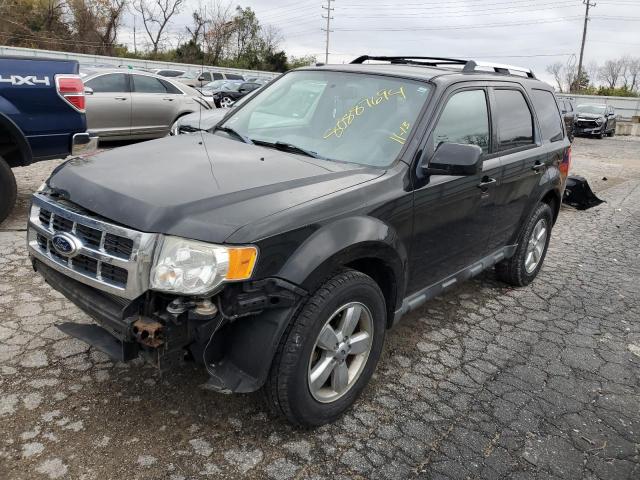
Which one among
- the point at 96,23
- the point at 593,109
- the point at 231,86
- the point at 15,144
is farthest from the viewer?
the point at 96,23

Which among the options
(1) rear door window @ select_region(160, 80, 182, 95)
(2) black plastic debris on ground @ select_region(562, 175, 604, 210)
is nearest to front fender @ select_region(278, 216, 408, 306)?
(2) black plastic debris on ground @ select_region(562, 175, 604, 210)

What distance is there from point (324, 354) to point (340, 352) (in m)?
0.09

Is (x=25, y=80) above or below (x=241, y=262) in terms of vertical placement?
above

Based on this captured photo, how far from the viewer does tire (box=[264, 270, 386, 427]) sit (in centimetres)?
244

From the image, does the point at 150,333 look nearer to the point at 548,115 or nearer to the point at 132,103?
the point at 548,115

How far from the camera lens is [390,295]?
3094mm

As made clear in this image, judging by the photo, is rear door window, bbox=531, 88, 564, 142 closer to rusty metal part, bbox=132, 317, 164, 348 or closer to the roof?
the roof

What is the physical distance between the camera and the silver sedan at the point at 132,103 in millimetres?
9859

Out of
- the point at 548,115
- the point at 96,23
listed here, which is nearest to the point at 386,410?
the point at 548,115

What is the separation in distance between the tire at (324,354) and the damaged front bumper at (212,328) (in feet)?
0.34

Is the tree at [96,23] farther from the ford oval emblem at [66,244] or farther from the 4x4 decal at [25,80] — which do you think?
the ford oval emblem at [66,244]

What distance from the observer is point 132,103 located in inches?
405

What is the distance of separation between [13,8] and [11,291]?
150 ft

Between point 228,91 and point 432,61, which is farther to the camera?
point 228,91
